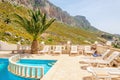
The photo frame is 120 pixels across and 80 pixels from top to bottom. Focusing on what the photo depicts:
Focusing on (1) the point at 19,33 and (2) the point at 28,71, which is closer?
(2) the point at 28,71

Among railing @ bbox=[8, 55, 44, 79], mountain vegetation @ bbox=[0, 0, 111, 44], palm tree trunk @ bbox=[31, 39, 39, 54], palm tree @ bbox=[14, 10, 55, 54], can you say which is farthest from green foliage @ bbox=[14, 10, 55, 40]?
mountain vegetation @ bbox=[0, 0, 111, 44]

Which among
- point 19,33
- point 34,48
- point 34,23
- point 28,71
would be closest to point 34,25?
point 34,23

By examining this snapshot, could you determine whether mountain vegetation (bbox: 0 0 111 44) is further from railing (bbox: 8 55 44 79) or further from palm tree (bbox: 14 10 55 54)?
railing (bbox: 8 55 44 79)

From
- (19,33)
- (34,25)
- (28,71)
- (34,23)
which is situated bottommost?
(28,71)

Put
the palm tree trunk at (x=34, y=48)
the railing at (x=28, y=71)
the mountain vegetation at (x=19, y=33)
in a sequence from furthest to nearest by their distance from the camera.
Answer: the mountain vegetation at (x=19, y=33) → the palm tree trunk at (x=34, y=48) → the railing at (x=28, y=71)

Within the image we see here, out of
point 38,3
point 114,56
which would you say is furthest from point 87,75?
point 38,3

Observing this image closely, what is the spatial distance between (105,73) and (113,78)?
40.1 inches

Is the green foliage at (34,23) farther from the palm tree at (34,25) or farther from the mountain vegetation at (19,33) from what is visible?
the mountain vegetation at (19,33)

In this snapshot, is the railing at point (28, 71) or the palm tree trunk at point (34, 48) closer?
A: the railing at point (28, 71)

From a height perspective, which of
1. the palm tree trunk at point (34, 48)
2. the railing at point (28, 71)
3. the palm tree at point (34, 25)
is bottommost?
the railing at point (28, 71)

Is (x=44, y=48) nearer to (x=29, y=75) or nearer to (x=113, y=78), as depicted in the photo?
(x=29, y=75)

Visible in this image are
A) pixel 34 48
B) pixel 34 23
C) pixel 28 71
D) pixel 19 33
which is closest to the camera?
pixel 28 71

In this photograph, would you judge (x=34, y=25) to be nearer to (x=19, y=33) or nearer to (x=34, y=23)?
(x=34, y=23)

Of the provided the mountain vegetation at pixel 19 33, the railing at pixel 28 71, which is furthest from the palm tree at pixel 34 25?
the mountain vegetation at pixel 19 33
